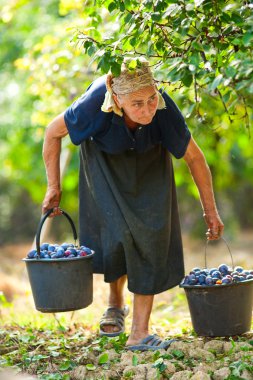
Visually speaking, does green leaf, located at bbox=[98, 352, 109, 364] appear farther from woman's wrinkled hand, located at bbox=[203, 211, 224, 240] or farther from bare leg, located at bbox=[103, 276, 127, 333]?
woman's wrinkled hand, located at bbox=[203, 211, 224, 240]

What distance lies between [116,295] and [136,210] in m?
0.76

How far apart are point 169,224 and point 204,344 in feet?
2.47

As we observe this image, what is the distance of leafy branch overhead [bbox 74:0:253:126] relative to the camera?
11.0 ft

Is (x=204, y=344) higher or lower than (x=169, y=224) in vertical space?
lower

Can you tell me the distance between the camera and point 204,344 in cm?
436

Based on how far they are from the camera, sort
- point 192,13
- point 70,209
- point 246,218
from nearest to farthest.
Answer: point 192,13, point 70,209, point 246,218

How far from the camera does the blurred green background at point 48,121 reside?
283 inches

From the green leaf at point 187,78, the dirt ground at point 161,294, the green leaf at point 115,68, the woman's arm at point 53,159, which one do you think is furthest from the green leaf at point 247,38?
the dirt ground at point 161,294

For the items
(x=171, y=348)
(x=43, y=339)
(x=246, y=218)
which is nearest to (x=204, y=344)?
(x=171, y=348)

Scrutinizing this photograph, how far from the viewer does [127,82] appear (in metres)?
3.98

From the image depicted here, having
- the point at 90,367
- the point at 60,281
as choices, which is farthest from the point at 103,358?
the point at 60,281

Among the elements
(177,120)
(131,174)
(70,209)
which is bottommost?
(70,209)

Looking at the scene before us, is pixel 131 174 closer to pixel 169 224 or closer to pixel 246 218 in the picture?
pixel 169 224

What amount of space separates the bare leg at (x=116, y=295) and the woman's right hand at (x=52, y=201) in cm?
72
